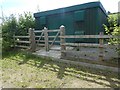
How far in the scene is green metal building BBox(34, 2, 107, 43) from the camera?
921 cm

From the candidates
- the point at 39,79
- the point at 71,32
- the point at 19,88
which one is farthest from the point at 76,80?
the point at 71,32

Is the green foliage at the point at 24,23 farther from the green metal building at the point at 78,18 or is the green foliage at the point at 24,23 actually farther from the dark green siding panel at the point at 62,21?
the dark green siding panel at the point at 62,21

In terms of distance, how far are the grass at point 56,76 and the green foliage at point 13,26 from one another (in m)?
3.60

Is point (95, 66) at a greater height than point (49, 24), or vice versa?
point (49, 24)

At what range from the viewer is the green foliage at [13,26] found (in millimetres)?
10062

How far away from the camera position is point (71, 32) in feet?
33.5

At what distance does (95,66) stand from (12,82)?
9.71 ft

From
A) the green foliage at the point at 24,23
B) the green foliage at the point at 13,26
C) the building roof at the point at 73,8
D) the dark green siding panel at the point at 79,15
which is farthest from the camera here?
the green foliage at the point at 24,23

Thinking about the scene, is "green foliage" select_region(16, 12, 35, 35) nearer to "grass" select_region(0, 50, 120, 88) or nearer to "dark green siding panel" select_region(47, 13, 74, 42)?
"dark green siding panel" select_region(47, 13, 74, 42)

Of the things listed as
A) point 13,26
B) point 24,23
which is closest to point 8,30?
point 13,26

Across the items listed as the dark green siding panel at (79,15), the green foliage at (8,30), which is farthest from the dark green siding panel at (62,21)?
the green foliage at (8,30)

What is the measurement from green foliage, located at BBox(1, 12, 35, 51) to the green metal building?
1.11m

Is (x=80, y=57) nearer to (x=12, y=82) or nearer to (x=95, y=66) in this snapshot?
(x=95, y=66)

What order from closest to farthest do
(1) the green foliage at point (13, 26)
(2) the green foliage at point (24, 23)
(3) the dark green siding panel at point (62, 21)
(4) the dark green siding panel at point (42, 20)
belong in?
1. (1) the green foliage at point (13, 26)
2. (3) the dark green siding panel at point (62, 21)
3. (2) the green foliage at point (24, 23)
4. (4) the dark green siding panel at point (42, 20)
